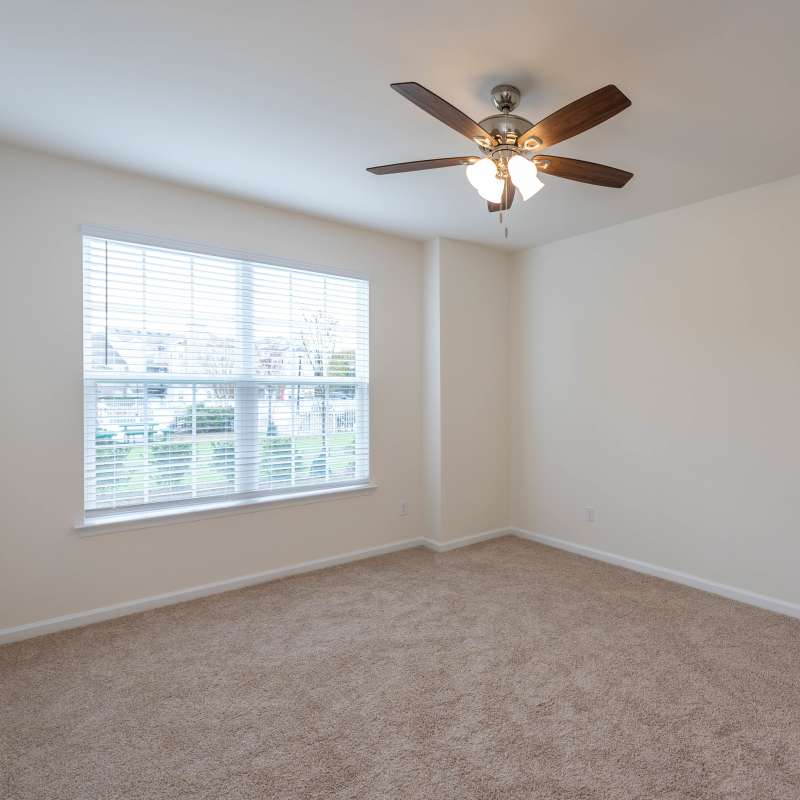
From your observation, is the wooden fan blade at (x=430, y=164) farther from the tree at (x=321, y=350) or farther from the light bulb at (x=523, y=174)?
the tree at (x=321, y=350)

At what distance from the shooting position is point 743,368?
3.29m

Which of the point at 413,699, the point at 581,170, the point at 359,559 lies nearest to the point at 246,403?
the point at 359,559

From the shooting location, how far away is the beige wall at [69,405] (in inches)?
109

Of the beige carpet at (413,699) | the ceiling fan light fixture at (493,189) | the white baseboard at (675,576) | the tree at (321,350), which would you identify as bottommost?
the beige carpet at (413,699)

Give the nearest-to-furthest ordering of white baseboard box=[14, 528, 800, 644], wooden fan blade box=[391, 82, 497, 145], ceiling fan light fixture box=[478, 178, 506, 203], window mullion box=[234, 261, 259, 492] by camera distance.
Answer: wooden fan blade box=[391, 82, 497, 145], ceiling fan light fixture box=[478, 178, 506, 203], white baseboard box=[14, 528, 800, 644], window mullion box=[234, 261, 259, 492]

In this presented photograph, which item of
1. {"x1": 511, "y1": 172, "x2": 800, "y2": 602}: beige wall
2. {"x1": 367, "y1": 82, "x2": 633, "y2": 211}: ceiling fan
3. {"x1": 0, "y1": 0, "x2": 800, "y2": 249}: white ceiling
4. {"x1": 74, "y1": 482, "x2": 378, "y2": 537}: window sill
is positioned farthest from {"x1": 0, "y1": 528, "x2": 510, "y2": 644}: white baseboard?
{"x1": 367, "y1": 82, "x2": 633, "y2": 211}: ceiling fan

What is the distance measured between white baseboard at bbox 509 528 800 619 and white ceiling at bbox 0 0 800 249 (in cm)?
253

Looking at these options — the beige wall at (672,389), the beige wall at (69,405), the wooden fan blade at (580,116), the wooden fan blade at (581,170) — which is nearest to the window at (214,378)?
the beige wall at (69,405)

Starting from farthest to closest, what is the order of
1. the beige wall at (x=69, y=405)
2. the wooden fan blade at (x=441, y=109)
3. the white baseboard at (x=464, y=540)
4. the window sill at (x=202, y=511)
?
the white baseboard at (x=464, y=540) → the window sill at (x=202, y=511) → the beige wall at (x=69, y=405) → the wooden fan blade at (x=441, y=109)

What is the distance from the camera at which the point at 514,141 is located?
7.16ft

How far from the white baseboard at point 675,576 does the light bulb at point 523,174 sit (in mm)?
2863

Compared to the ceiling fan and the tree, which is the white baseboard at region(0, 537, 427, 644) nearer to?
the tree

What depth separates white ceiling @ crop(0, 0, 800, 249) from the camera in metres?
1.78

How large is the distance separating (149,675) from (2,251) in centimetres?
229
